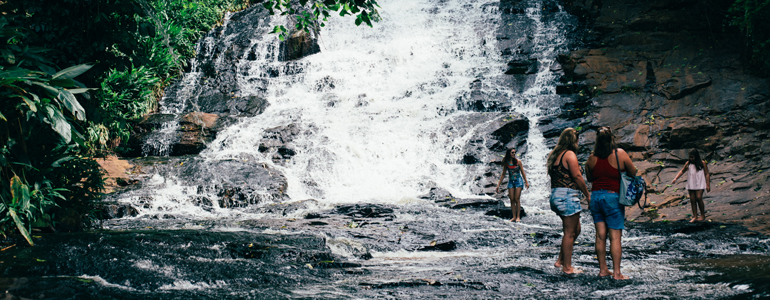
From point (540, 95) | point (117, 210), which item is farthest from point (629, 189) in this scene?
point (540, 95)

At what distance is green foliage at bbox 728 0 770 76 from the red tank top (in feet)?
34.2

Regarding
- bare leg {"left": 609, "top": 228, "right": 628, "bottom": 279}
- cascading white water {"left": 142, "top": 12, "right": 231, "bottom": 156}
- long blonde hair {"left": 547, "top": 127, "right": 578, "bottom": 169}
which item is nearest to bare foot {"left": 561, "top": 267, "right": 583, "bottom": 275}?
bare leg {"left": 609, "top": 228, "right": 628, "bottom": 279}

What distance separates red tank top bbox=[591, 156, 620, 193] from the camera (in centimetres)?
455

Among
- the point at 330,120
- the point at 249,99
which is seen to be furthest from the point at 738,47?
the point at 249,99

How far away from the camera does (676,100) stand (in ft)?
44.4

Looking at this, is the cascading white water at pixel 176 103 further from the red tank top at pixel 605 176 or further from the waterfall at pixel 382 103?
the red tank top at pixel 605 176

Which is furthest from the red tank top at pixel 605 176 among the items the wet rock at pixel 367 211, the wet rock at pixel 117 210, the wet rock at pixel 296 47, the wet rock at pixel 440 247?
the wet rock at pixel 296 47

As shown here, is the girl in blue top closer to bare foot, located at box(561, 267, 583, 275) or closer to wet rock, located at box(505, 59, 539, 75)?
bare foot, located at box(561, 267, 583, 275)

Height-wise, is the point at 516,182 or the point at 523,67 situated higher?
the point at 523,67

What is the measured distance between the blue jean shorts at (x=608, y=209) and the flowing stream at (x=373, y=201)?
58cm

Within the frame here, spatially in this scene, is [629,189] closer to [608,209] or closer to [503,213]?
[608,209]

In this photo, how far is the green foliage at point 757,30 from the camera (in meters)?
11.9

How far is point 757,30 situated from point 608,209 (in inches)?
471

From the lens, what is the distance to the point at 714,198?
9648 millimetres
